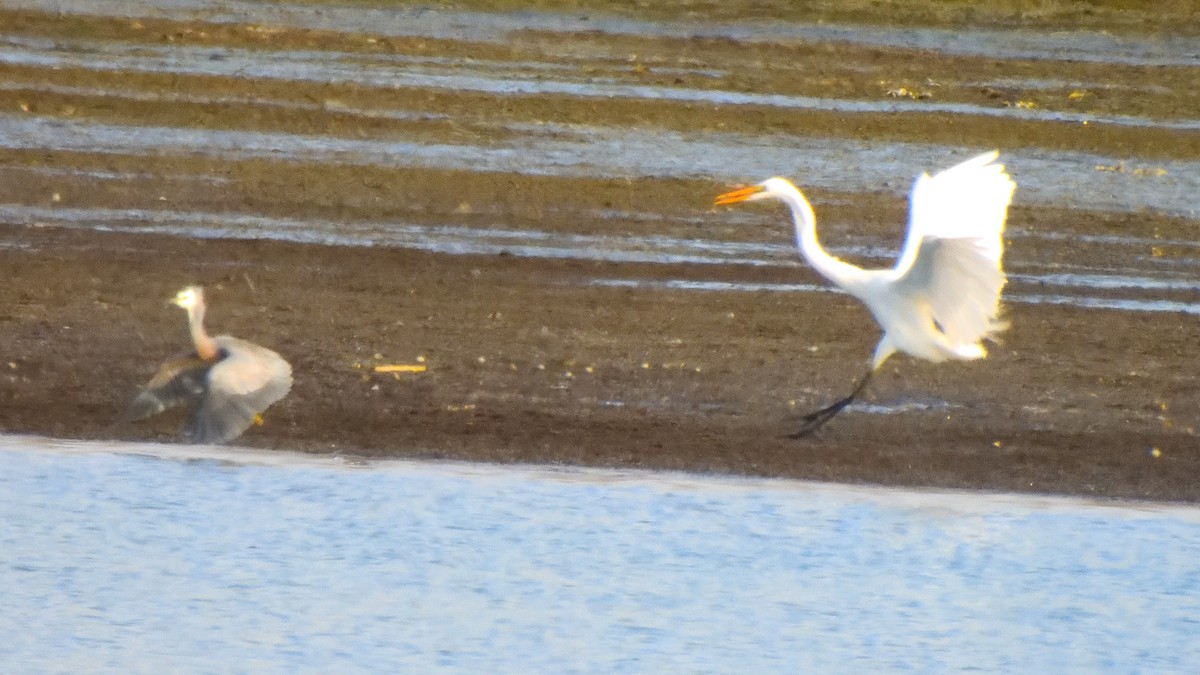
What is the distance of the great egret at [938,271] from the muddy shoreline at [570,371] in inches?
14.6

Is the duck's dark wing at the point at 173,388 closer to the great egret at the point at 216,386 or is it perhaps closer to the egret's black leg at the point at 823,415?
the great egret at the point at 216,386

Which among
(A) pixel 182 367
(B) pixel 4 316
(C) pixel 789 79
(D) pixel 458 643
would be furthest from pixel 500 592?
(C) pixel 789 79

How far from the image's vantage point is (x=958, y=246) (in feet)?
25.3

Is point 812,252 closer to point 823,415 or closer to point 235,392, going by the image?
point 823,415

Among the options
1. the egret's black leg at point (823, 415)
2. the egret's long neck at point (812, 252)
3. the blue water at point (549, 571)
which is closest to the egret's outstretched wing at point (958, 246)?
the egret's long neck at point (812, 252)

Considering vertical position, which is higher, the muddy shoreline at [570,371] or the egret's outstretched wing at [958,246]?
the egret's outstretched wing at [958,246]

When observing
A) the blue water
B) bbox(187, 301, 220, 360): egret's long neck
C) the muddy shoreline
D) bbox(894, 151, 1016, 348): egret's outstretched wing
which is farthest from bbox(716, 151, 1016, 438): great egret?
bbox(187, 301, 220, 360): egret's long neck

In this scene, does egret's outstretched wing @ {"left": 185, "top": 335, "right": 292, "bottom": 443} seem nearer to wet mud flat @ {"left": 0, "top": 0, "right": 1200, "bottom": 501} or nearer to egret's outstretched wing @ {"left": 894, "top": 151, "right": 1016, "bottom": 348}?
wet mud flat @ {"left": 0, "top": 0, "right": 1200, "bottom": 501}

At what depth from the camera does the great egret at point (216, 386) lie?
295 inches

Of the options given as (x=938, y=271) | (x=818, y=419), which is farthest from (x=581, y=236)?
(x=938, y=271)

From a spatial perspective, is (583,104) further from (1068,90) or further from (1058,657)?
(1058,657)

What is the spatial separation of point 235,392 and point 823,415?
2.27 metres

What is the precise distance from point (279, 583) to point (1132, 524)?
297 centimetres

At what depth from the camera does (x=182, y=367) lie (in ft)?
25.0
